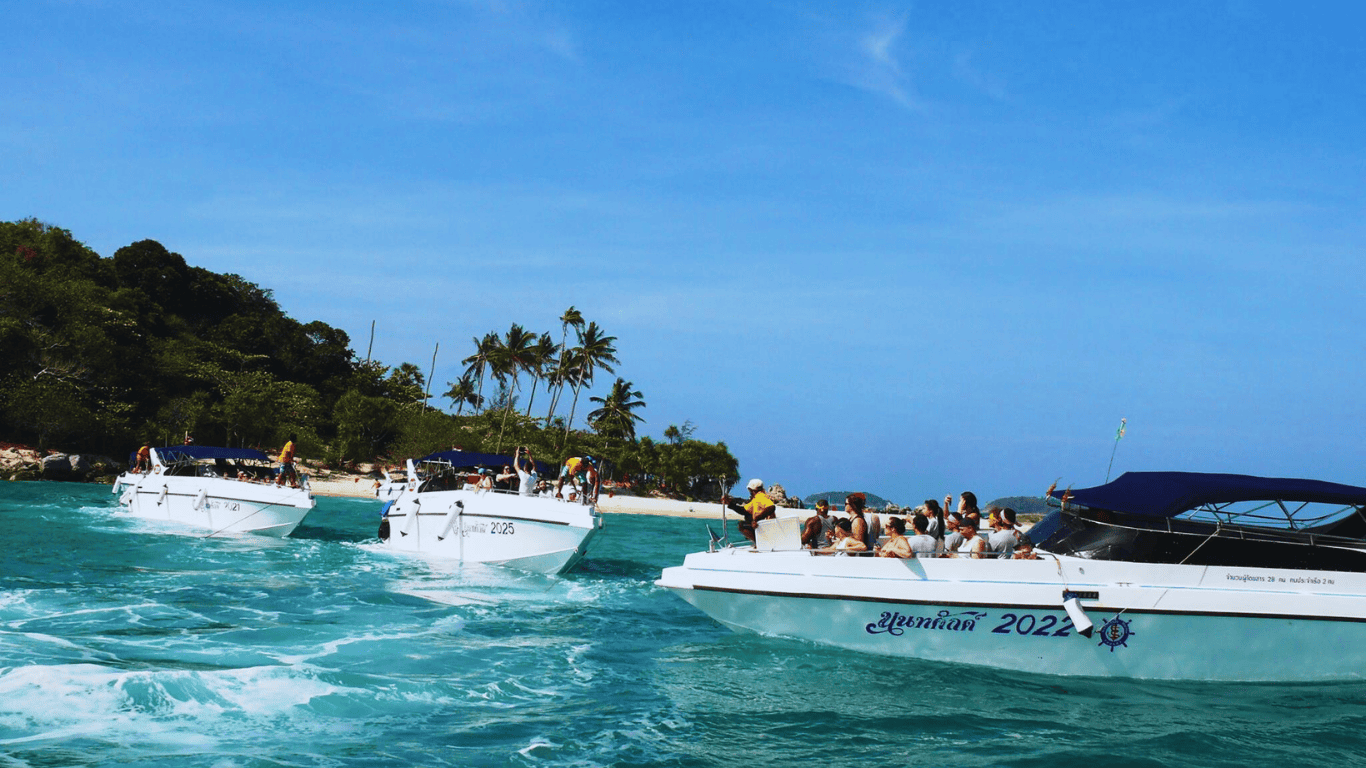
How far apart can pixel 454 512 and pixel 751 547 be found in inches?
373

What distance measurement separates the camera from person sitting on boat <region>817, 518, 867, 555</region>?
11906 mm

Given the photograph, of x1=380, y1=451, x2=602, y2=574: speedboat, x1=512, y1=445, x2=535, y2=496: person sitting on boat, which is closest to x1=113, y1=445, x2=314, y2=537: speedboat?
x1=380, y1=451, x2=602, y2=574: speedboat

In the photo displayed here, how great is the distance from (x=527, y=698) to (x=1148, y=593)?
7066 mm

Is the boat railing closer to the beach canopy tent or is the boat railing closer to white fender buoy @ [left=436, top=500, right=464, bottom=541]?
white fender buoy @ [left=436, top=500, right=464, bottom=541]

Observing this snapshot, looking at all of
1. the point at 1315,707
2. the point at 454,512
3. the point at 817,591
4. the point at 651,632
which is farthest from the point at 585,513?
the point at 1315,707

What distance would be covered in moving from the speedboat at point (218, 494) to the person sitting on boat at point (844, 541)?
17867mm

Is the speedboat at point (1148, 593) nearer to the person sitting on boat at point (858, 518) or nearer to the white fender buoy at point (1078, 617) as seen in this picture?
the white fender buoy at point (1078, 617)

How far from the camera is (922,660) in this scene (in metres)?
11.7

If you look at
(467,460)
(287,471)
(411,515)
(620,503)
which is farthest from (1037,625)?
(620,503)

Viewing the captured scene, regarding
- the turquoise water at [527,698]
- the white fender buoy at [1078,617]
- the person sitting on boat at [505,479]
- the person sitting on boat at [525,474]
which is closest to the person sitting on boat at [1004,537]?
the white fender buoy at [1078,617]

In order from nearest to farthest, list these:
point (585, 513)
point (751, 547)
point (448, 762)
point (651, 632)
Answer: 1. point (448, 762)
2. point (751, 547)
3. point (651, 632)
4. point (585, 513)

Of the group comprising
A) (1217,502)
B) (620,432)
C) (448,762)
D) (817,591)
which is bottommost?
(448,762)

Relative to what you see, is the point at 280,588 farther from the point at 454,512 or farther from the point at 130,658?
the point at 130,658

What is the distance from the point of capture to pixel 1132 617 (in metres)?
11.1
